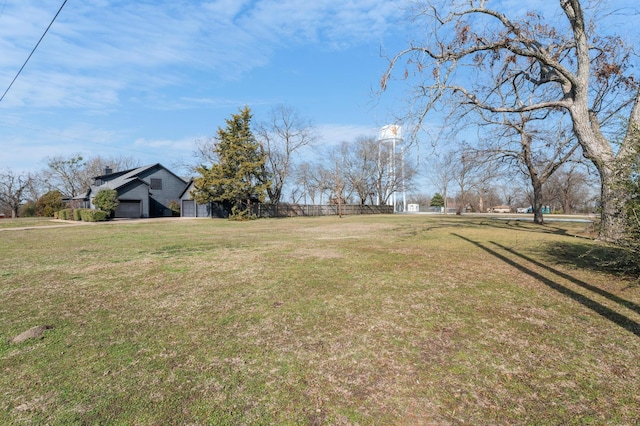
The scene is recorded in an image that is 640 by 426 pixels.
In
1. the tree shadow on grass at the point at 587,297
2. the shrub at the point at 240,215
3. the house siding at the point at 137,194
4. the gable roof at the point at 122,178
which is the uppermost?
the gable roof at the point at 122,178

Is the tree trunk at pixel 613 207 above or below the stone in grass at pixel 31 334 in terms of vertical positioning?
above

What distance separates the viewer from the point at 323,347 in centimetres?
283

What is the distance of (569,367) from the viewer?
2.45 meters

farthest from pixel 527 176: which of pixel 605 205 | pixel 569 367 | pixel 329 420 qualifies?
pixel 329 420

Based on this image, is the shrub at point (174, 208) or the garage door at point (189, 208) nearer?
the garage door at point (189, 208)

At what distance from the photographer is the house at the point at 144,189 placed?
2809 cm

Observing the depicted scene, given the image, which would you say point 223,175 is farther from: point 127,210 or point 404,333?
point 404,333

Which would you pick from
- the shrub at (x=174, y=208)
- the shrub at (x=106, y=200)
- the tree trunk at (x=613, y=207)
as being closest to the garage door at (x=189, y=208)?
the shrub at (x=174, y=208)

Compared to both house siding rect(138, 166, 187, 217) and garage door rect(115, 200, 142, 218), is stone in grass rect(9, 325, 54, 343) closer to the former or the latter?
garage door rect(115, 200, 142, 218)

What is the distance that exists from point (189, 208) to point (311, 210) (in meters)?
13.4

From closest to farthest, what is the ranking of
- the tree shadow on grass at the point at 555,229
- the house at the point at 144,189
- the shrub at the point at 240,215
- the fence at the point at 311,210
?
the tree shadow on grass at the point at 555,229
the shrub at the point at 240,215
the house at the point at 144,189
the fence at the point at 311,210

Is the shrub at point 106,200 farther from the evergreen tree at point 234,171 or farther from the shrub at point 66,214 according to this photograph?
the evergreen tree at point 234,171

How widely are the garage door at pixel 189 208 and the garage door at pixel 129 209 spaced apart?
13.2 feet

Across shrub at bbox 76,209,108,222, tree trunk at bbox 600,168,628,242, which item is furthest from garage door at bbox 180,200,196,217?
tree trunk at bbox 600,168,628,242
